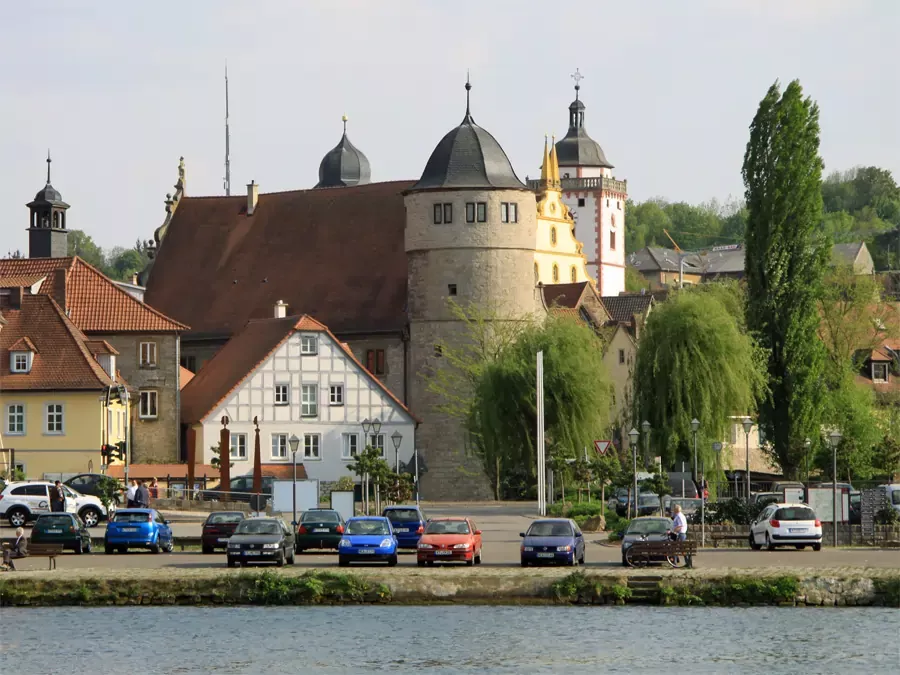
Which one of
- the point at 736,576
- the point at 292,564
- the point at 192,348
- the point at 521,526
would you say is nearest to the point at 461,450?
the point at 192,348

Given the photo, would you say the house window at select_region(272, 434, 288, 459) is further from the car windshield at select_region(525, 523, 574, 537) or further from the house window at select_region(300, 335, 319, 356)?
the car windshield at select_region(525, 523, 574, 537)

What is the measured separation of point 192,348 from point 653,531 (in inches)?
2449

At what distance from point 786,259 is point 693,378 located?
6.18 meters

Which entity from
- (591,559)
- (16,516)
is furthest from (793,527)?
(16,516)

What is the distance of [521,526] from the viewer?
68375 mm

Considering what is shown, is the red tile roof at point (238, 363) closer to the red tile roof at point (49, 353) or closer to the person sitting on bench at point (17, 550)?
the red tile roof at point (49, 353)

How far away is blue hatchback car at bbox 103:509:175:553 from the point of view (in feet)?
182

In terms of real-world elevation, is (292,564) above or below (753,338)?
below

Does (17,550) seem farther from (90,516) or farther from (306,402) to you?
(306,402)

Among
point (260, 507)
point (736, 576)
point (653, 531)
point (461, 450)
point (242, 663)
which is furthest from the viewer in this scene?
point (461, 450)

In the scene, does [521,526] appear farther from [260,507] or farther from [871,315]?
[871,315]

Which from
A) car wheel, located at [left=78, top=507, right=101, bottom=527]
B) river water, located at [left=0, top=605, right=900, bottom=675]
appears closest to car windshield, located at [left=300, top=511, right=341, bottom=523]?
river water, located at [left=0, top=605, right=900, bottom=675]

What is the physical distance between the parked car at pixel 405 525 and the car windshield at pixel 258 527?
248 inches

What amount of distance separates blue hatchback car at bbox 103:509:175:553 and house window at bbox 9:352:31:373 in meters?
31.0
